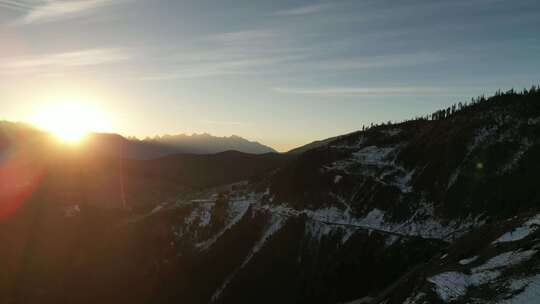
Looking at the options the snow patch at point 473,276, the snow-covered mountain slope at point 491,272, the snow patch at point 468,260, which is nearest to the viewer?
the snow-covered mountain slope at point 491,272

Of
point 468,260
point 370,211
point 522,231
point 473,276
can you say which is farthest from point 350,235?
point 473,276

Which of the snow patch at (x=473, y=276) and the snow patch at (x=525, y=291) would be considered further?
the snow patch at (x=473, y=276)

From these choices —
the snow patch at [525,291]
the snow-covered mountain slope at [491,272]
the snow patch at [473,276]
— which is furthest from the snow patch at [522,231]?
the snow patch at [525,291]

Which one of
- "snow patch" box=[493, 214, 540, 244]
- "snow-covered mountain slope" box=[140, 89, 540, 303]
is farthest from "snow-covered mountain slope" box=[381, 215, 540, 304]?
"snow-covered mountain slope" box=[140, 89, 540, 303]

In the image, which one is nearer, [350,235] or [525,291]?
[525,291]

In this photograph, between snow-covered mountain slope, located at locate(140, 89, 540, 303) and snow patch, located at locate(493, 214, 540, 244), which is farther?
snow-covered mountain slope, located at locate(140, 89, 540, 303)

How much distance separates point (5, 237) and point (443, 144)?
466ft

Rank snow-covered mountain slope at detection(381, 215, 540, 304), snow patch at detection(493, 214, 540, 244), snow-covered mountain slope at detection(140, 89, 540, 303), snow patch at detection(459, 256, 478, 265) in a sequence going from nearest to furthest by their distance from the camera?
1. snow-covered mountain slope at detection(381, 215, 540, 304)
2. snow patch at detection(459, 256, 478, 265)
3. snow patch at detection(493, 214, 540, 244)
4. snow-covered mountain slope at detection(140, 89, 540, 303)

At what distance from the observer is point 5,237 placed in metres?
145

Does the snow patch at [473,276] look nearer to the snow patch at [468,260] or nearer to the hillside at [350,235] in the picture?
the hillside at [350,235]

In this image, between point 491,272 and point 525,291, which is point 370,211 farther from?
point 525,291

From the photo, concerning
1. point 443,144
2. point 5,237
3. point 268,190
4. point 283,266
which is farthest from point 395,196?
point 5,237

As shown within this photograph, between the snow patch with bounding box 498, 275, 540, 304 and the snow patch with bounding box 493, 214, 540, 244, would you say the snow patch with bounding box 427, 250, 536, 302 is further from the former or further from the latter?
the snow patch with bounding box 493, 214, 540, 244

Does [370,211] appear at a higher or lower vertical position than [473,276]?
lower
